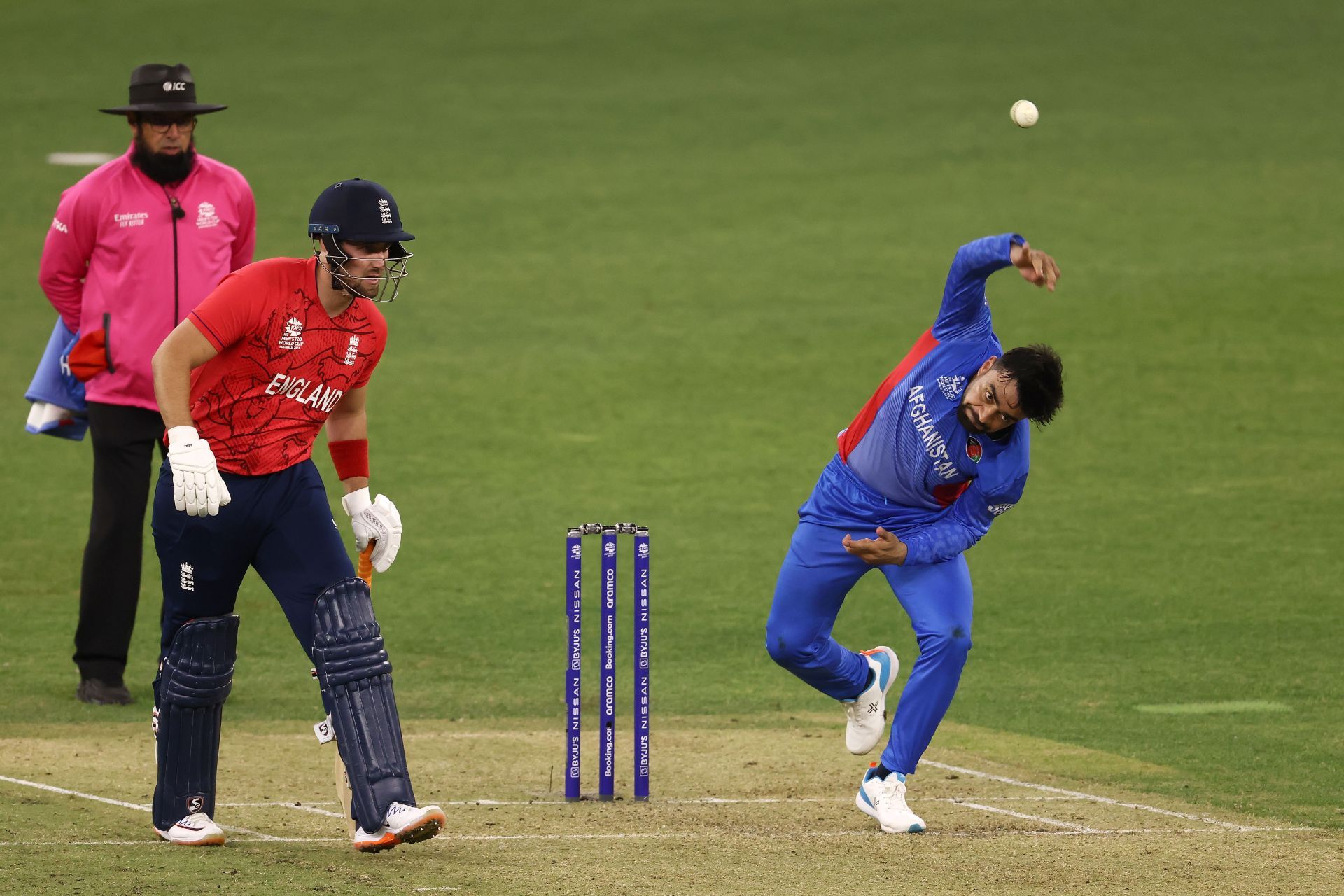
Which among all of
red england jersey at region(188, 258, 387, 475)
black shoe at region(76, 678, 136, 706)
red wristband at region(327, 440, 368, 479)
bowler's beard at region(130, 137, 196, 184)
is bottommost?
black shoe at region(76, 678, 136, 706)

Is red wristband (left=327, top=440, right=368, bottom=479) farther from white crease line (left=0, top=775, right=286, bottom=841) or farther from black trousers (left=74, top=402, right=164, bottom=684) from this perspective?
black trousers (left=74, top=402, right=164, bottom=684)

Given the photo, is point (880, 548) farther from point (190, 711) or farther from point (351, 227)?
point (190, 711)

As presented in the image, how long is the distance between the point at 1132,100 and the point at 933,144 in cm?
302

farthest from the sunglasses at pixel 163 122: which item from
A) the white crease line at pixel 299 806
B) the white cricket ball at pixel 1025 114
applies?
the white cricket ball at pixel 1025 114

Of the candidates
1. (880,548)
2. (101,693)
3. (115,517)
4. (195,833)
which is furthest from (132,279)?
(880,548)

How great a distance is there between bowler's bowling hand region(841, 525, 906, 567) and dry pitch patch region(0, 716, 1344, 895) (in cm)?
83

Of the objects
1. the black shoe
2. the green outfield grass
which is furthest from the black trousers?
the green outfield grass

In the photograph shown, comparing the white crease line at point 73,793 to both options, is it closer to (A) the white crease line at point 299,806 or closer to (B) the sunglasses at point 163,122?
(A) the white crease line at point 299,806

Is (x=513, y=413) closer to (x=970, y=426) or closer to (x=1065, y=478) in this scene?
(x=1065, y=478)

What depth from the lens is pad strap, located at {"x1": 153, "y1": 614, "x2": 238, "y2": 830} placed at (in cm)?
545

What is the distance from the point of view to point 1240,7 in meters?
25.1

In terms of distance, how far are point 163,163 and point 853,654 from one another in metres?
3.28

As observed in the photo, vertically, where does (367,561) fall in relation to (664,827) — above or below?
above

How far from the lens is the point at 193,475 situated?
200 inches
